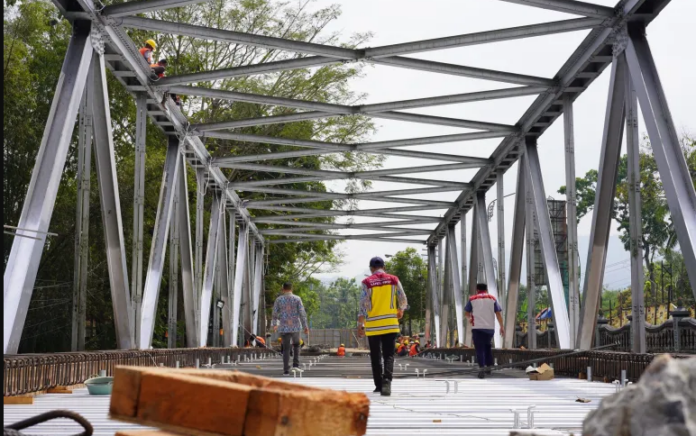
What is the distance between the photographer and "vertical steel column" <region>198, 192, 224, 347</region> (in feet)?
75.8

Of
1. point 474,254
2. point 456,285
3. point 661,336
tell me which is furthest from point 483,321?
point 456,285

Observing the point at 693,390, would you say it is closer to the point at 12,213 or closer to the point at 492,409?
the point at 492,409

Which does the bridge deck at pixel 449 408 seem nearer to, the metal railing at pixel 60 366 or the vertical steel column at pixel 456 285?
the metal railing at pixel 60 366

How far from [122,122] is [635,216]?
19182 mm

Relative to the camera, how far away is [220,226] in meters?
25.7

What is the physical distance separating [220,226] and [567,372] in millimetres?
13421

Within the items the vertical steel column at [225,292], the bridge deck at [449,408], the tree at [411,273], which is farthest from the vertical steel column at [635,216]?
the tree at [411,273]

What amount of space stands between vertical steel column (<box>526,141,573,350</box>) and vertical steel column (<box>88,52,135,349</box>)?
23.3ft

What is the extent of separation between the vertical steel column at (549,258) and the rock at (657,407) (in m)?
13.0

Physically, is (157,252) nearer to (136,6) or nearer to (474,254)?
(136,6)

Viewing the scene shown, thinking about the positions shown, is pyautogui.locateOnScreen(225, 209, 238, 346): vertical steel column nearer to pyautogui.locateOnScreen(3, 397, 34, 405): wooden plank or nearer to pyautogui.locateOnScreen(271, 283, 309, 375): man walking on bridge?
pyautogui.locateOnScreen(271, 283, 309, 375): man walking on bridge

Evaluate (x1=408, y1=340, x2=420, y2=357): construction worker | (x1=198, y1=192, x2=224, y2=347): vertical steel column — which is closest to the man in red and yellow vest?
(x1=198, y1=192, x2=224, y2=347): vertical steel column

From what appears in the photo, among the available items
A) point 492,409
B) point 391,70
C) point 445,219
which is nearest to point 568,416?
point 492,409

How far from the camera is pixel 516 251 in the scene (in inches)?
768
